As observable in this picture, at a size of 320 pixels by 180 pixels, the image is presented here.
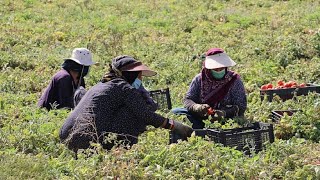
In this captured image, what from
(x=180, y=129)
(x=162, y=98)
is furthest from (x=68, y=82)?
(x=180, y=129)

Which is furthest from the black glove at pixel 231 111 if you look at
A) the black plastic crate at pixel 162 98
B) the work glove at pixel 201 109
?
the black plastic crate at pixel 162 98

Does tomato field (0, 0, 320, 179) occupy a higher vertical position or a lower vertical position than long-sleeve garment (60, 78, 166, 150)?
lower

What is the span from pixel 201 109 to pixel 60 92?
178 centimetres

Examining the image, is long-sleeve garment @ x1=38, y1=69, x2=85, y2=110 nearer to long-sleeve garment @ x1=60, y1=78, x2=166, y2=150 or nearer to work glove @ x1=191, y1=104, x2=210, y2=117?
work glove @ x1=191, y1=104, x2=210, y2=117

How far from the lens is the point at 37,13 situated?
1756 centimetres

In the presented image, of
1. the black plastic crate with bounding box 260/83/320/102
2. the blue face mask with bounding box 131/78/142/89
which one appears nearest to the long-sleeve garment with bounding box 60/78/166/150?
the blue face mask with bounding box 131/78/142/89

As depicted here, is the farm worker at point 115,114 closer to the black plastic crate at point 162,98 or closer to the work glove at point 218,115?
the work glove at point 218,115

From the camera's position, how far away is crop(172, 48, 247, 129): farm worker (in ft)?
25.0

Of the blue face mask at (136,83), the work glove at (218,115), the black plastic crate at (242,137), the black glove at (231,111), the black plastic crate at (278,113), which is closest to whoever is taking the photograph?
the black plastic crate at (242,137)

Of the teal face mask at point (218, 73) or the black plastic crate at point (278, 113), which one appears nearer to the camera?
the black plastic crate at point (278, 113)

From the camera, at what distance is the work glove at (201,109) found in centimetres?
758

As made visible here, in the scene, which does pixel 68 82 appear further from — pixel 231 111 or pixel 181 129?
→ pixel 181 129

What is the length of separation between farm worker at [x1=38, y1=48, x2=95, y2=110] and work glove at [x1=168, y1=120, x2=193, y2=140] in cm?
213

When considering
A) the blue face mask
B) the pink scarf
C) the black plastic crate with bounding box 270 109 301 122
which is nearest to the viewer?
the blue face mask
